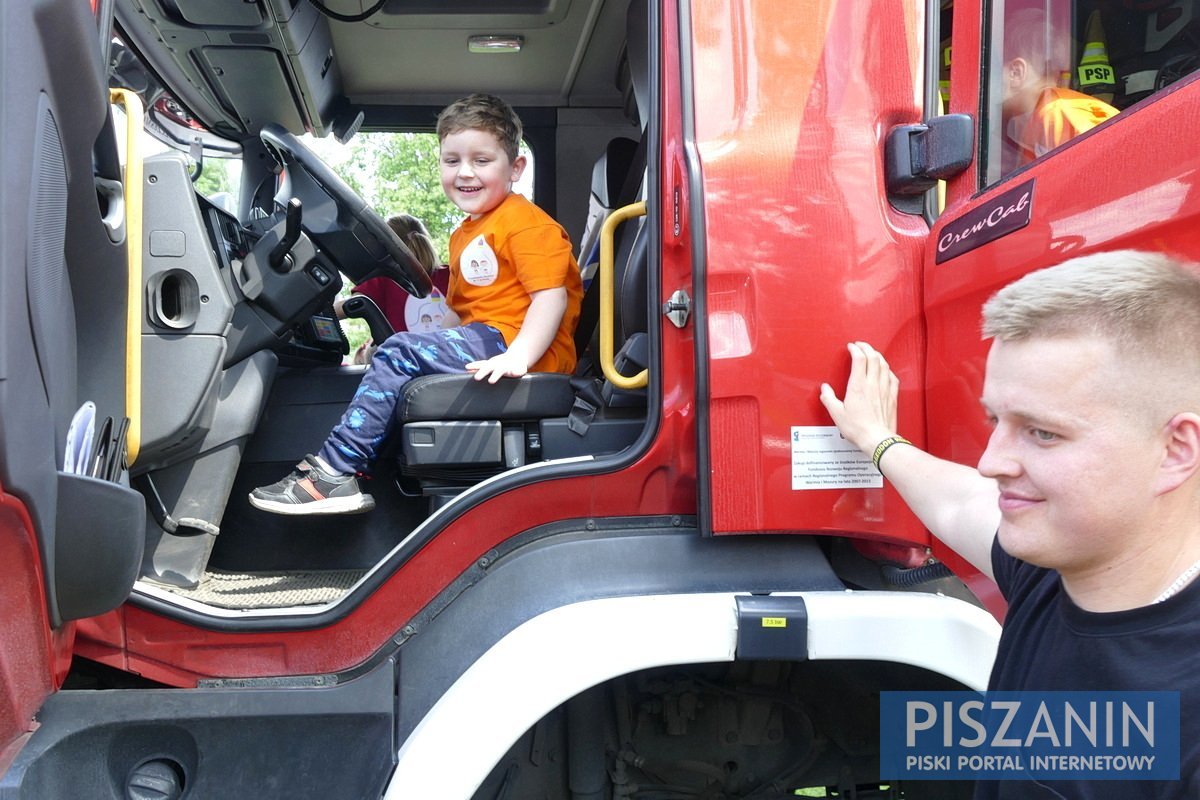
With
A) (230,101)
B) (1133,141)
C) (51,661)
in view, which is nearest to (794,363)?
(1133,141)

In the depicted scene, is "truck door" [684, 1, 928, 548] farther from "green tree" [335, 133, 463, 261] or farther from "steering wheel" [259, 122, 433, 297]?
"green tree" [335, 133, 463, 261]

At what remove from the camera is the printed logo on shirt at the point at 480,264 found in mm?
2391

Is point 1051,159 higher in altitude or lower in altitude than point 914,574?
higher

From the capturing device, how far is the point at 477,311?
2.40m

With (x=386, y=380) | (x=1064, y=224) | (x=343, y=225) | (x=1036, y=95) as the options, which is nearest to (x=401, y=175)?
(x=343, y=225)

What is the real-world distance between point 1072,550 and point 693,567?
0.73 metres

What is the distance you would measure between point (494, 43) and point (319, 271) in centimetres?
102

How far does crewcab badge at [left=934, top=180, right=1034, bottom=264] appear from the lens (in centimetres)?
138

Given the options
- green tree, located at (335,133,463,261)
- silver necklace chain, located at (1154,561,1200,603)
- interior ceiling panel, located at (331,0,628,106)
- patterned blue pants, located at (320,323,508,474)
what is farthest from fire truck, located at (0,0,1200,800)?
interior ceiling panel, located at (331,0,628,106)

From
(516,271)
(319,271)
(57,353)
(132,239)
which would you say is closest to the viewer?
(57,353)

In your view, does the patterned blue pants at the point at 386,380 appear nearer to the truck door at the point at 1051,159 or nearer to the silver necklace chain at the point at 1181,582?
the truck door at the point at 1051,159

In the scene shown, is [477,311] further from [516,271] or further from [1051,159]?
[1051,159]

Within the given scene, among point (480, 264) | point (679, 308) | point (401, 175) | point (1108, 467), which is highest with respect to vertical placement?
point (401, 175)

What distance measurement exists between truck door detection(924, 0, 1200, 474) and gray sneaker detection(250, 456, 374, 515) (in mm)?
1228
